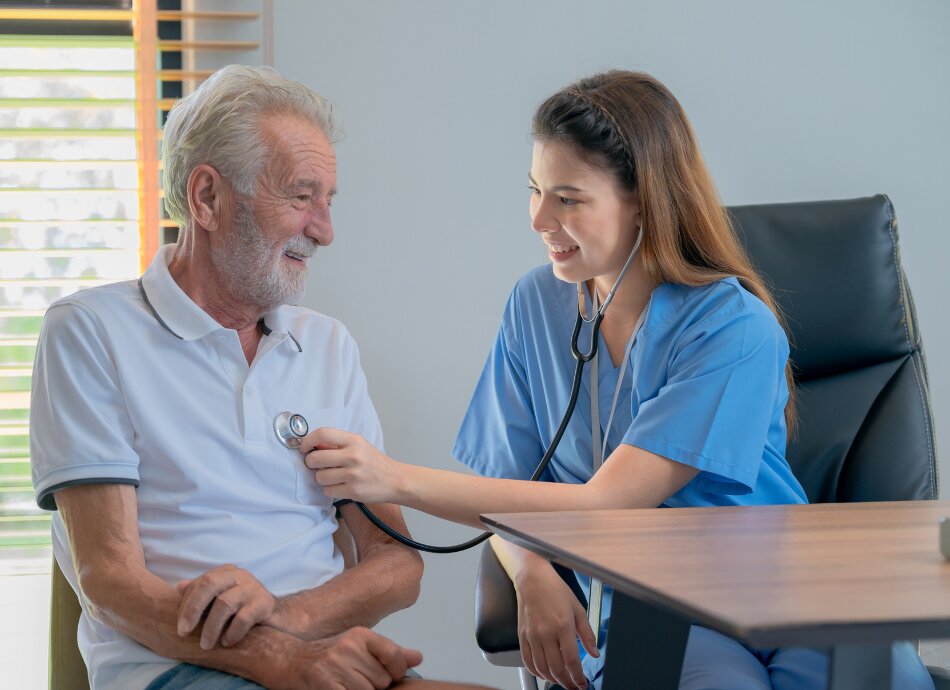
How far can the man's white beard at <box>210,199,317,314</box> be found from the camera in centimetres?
136

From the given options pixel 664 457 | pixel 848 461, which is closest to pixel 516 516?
pixel 664 457

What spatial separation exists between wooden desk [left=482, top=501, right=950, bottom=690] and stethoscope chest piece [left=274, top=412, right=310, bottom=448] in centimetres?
40

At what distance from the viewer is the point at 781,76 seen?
7.54ft

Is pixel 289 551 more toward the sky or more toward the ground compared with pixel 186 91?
more toward the ground

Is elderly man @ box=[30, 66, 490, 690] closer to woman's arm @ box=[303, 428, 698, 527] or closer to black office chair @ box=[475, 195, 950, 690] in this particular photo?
woman's arm @ box=[303, 428, 698, 527]

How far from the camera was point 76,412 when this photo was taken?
1229mm

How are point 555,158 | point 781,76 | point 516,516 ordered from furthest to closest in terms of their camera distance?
point 781,76 < point 555,158 < point 516,516

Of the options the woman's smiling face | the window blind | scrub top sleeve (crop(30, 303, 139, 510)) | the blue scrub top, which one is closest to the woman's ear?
the woman's smiling face

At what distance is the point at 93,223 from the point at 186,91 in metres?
0.32

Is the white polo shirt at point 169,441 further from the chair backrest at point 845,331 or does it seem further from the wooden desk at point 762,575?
the chair backrest at point 845,331

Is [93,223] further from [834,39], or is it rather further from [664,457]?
[834,39]

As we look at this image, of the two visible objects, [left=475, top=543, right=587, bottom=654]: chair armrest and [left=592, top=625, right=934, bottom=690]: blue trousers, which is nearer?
[left=592, top=625, right=934, bottom=690]: blue trousers

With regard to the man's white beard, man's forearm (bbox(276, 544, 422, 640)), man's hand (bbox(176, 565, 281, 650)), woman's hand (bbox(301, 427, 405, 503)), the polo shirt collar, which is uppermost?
the man's white beard

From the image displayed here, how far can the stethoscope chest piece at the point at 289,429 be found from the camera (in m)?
1.33
